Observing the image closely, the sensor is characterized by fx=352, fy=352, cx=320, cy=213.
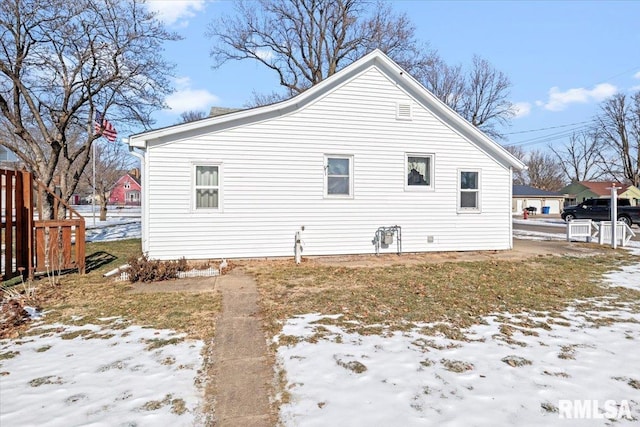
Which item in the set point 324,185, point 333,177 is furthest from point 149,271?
point 333,177

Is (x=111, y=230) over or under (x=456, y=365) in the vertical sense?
over

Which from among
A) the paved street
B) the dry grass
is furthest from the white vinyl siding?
the paved street

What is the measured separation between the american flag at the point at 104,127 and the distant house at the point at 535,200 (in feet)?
159

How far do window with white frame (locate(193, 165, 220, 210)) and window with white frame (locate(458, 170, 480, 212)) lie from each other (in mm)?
7052

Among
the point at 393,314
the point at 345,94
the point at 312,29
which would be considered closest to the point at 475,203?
the point at 345,94

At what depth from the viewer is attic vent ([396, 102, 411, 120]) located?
10141 millimetres

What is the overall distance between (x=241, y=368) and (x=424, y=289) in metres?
3.97

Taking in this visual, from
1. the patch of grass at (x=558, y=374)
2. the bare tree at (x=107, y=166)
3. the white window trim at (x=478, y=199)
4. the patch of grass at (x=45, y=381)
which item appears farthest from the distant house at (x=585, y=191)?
the bare tree at (x=107, y=166)

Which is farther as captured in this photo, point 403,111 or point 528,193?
point 528,193

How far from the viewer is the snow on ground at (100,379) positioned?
257cm

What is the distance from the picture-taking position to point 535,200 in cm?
4962

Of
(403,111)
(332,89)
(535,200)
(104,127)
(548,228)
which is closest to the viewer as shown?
(332,89)

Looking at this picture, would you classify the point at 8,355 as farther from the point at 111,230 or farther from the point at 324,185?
the point at 111,230

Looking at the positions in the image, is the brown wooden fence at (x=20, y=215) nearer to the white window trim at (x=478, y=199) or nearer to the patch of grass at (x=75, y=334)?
the patch of grass at (x=75, y=334)
